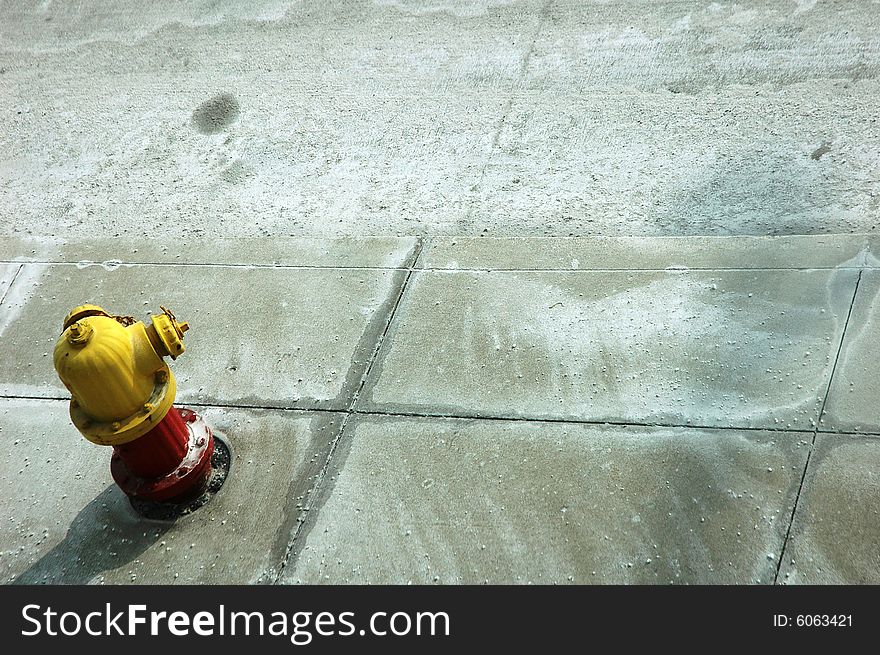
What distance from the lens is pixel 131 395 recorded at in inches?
109

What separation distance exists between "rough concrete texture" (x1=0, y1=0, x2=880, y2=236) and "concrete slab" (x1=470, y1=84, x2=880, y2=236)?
12 millimetres

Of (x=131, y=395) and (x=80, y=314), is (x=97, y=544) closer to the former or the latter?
(x=131, y=395)

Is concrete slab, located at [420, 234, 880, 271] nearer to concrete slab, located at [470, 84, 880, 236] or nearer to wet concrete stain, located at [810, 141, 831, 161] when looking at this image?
concrete slab, located at [470, 84, 880, 236]

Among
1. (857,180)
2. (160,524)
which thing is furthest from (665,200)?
(160,524)

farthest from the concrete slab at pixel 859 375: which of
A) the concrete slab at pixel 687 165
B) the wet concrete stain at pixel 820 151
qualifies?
the wet concrete stain at pixel 820 151

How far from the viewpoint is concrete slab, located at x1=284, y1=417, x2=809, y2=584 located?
2.81 meters

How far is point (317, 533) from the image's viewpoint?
3043mm

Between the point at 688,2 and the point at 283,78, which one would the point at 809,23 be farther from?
the point at 283,78

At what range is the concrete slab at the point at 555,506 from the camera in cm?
281

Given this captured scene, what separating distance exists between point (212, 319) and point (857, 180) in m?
3.41

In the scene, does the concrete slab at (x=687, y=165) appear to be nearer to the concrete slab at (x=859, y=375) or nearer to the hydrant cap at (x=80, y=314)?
the concrete slab at (x=859, y=375)

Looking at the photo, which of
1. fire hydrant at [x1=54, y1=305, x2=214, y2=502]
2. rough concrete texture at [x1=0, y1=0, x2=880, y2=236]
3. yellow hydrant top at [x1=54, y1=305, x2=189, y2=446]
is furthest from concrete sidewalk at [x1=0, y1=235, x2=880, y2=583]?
yellow hydrant top at [x1=54, y1=305, x2=189, y2=446]

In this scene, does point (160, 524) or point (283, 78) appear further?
point (283, 78)

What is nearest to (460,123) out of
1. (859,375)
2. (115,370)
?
(859,375)
